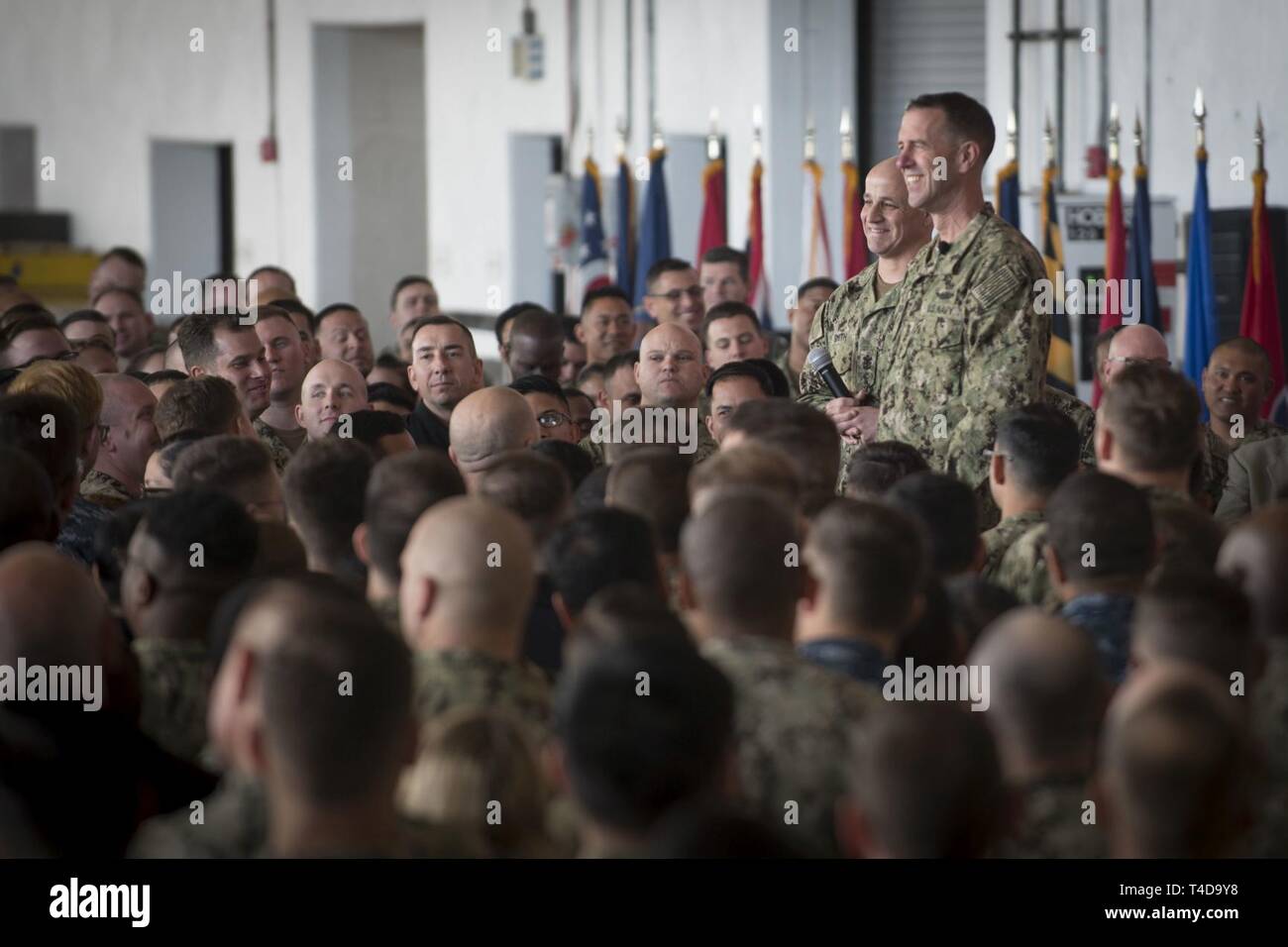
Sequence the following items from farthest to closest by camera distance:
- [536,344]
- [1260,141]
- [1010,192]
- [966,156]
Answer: [1010,192]
[1260,141]
[536,344]
[966,156]

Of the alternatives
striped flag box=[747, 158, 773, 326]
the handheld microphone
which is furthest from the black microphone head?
striped flag box=[747, 158, 773, 326]

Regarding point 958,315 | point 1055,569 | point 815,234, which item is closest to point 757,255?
point 815,234

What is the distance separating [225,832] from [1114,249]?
23.4 ft

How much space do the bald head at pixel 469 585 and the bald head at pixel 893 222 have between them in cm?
284

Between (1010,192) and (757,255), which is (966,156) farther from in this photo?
(757,255)

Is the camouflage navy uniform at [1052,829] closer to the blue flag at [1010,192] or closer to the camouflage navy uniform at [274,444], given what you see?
the camouflage navy uniform at [274,444]

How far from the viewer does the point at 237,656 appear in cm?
251

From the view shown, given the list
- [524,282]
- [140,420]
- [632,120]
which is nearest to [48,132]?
[524,282]

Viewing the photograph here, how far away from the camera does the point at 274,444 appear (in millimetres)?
6395

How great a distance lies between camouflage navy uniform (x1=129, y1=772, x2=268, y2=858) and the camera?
2.43 meters

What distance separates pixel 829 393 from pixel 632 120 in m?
7.27

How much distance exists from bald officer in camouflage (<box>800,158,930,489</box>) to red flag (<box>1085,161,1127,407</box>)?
3162 millimetres

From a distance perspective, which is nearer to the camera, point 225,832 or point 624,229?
point 225,832

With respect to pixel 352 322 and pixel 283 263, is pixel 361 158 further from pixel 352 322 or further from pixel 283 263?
pixel 352 322
